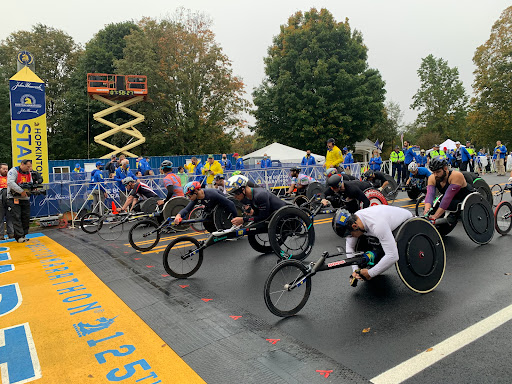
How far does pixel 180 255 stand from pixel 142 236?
2.34 metres

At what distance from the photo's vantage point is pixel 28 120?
1323 cm

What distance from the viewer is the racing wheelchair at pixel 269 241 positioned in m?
6.29

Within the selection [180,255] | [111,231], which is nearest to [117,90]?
[111,231]

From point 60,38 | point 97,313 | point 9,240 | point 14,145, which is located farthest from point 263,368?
point 60,38

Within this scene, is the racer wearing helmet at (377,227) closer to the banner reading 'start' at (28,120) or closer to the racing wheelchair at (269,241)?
the racing wheelchair at (269,241)

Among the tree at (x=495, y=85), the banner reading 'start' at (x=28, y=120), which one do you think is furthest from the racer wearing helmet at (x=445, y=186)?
the tree at (x=495, y=85)

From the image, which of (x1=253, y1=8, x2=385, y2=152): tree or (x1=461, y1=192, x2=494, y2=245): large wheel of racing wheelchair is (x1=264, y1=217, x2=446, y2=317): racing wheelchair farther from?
(x1=253, y1=8, x2=385, y2=152): tree

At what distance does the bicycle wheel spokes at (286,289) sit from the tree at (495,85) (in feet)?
147

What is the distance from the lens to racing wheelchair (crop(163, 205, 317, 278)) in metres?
6.29

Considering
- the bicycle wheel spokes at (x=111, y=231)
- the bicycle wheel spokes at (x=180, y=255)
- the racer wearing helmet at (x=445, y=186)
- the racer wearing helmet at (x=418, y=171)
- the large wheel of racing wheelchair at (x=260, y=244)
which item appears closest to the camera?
the bicycle wheel spokes at (x=180, y=255)

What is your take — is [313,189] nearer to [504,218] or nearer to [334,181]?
[334,181]

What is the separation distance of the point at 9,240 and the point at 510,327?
1149 centimetres

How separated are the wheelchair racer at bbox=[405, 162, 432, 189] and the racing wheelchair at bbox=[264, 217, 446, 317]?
6264 millimetres

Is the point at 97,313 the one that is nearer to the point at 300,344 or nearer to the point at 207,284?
the point at 207,284
